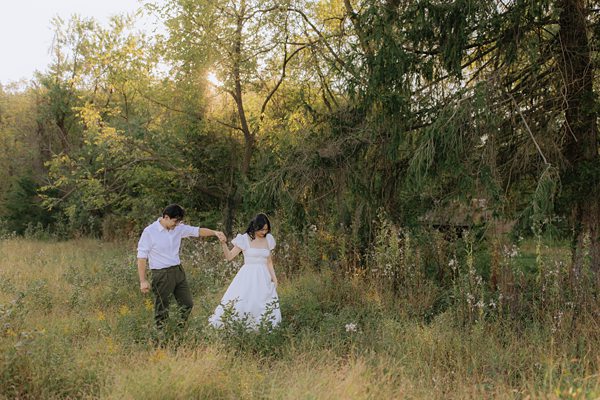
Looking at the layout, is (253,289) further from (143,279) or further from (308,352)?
(308,352)

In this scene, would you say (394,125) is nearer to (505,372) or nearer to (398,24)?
(398,24)

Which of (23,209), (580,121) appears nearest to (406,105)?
(580,121)

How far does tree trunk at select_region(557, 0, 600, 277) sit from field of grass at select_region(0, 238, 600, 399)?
6.72 ft

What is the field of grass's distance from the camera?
4.36 m

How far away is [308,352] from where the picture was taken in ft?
18.5

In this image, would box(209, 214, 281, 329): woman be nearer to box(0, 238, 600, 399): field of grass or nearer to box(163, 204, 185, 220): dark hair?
box(0, 238, 600, 399): field of grass

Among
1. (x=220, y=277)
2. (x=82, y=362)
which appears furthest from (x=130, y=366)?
(x=220, y=277)

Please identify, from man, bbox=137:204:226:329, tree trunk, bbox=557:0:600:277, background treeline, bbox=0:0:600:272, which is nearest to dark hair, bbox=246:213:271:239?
man, bbox=137:204:226:329

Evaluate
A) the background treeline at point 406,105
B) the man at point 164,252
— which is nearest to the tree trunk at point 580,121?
the background treeline at point 406,105

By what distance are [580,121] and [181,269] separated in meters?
5.95

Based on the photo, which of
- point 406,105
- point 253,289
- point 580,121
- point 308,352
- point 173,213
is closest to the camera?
point 308,352

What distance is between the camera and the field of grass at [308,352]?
4363 mm

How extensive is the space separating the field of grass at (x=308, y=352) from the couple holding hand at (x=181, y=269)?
0.37 meters

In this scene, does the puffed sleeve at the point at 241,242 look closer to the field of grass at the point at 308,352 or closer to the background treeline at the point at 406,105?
the field of grass at the point at 308,352
